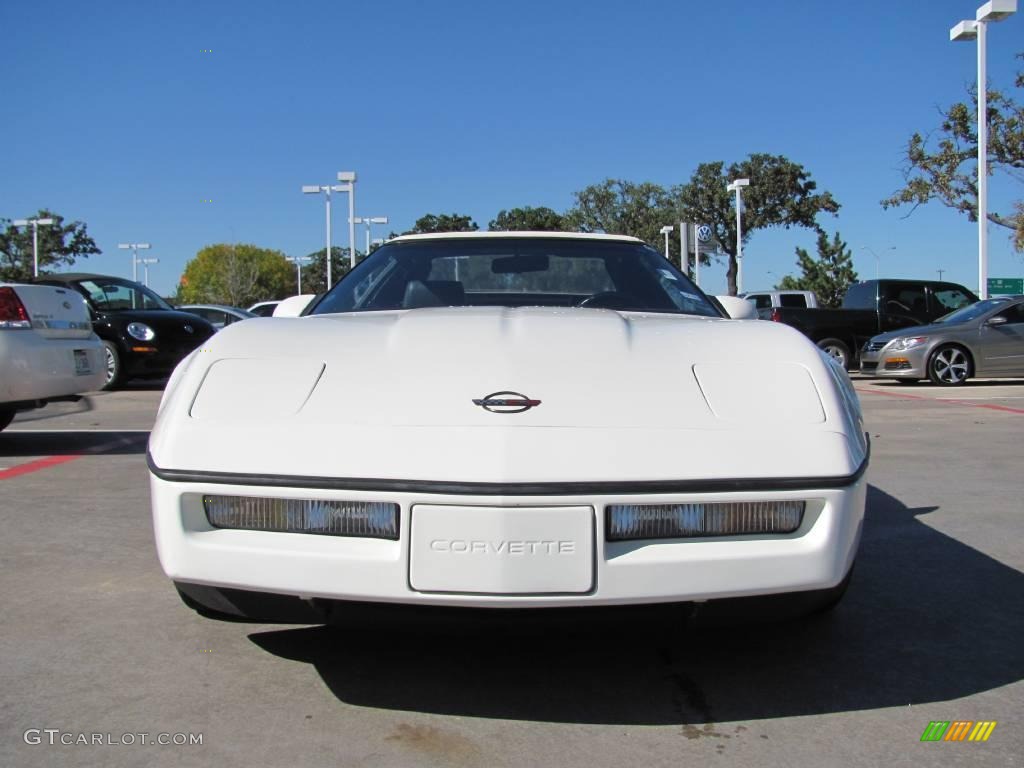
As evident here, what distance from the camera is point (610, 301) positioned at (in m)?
3.38

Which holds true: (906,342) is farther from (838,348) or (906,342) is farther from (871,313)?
(871,313)

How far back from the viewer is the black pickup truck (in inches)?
607

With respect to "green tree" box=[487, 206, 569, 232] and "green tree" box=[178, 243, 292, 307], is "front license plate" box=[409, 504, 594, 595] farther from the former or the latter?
"green tree" box=[178, 243, 292, 307]

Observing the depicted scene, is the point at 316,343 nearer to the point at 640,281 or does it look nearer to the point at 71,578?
the point at 640,281

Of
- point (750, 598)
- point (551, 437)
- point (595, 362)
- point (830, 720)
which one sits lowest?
point (830, 720)

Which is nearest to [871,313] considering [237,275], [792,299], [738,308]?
[792,299]

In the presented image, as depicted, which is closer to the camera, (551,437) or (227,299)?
(551,437)

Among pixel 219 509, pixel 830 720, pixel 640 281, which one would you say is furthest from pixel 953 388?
pixel 219 509

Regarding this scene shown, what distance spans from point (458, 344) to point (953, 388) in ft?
39.1

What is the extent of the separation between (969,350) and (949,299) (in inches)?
160

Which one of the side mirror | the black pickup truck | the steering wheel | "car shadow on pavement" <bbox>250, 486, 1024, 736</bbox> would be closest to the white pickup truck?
"car shadow on pavement" <bbox>250, 486, 1024, 736</bbox>

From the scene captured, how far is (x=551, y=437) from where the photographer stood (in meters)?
2.08

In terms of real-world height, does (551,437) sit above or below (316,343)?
below

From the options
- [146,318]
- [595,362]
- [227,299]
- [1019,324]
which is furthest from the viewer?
[227,299]
